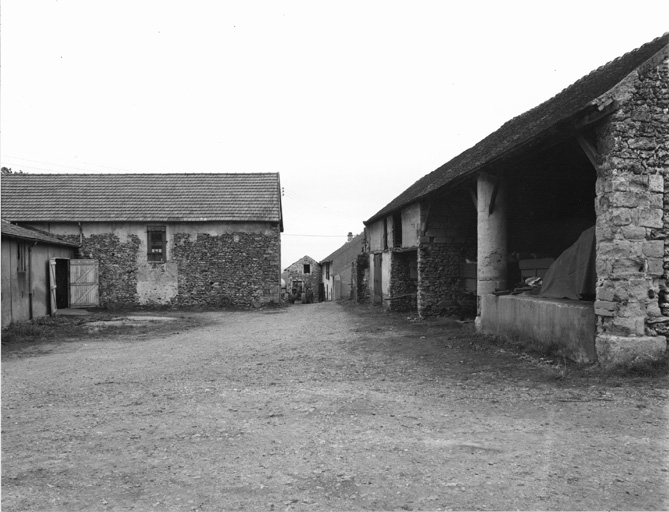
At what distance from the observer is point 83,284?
21219mm

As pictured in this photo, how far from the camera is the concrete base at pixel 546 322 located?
Answer: 7.38m

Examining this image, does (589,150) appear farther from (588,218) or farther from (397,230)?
(397,230)

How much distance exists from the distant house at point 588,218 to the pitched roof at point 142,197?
40.2ft

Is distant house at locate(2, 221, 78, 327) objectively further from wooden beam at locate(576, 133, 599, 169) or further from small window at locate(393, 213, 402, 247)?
wooden beam at locate(576, 133, 599, 169)

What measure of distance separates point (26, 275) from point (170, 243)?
7133 mm

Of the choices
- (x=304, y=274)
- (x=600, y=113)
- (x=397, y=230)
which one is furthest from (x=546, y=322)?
(x=304, y=274)

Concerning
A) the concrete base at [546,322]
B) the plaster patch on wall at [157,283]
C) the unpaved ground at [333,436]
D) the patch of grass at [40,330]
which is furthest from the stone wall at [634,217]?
the plaster patch on wall at [157,283]

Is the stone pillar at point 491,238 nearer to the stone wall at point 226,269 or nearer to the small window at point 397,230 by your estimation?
the small window at point 397,230

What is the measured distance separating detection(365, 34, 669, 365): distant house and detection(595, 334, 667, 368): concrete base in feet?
0.04

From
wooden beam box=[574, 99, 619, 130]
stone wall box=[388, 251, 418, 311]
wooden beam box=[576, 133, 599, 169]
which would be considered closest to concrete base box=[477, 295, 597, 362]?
wooden beam box=[576, 133, 599, 169]

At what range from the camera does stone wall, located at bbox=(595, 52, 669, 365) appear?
6.80 m

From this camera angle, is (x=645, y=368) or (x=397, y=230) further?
(x=397, y=230)

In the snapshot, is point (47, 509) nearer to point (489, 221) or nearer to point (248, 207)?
point (489, 221)

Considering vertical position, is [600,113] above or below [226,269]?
above
